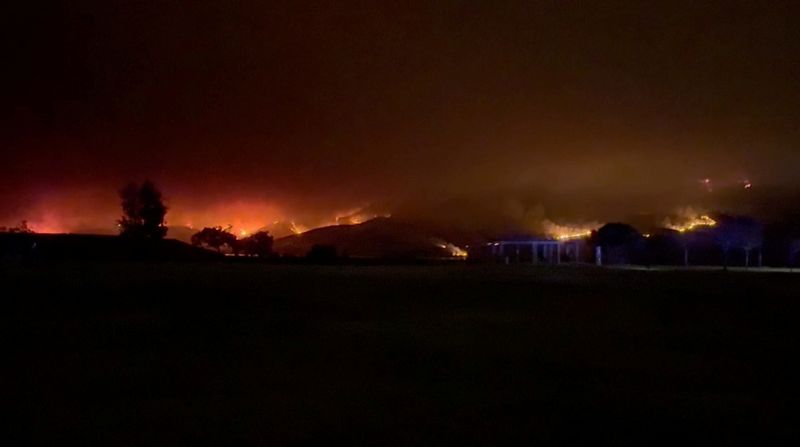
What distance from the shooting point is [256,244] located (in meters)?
81.4

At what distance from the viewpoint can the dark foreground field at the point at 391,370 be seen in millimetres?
8008

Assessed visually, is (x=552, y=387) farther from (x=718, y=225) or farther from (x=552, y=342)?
(x=718, y=225)

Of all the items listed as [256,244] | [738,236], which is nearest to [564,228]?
[256,244]

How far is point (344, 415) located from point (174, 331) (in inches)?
251

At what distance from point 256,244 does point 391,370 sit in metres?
71.9

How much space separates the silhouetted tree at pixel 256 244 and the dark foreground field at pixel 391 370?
2361 inches

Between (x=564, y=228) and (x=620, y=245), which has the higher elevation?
(x=564, y=228)

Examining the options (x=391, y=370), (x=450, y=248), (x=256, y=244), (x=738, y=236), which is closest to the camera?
(x=391, y=370)

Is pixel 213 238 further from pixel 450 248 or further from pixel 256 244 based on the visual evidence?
pixel 450 248

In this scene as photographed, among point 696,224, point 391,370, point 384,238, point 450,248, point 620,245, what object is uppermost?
point 384,238

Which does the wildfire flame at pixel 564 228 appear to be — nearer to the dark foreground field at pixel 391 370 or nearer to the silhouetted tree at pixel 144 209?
the silhouetted tree at pixel 144 209

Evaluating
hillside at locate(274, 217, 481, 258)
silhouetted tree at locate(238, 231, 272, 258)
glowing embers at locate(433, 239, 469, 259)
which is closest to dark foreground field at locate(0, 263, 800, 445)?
silhouetted tree at locate(238, 231, 272, 258)

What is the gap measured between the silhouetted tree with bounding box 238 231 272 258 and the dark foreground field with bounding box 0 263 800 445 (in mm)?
59965

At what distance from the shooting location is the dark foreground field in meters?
8.01
